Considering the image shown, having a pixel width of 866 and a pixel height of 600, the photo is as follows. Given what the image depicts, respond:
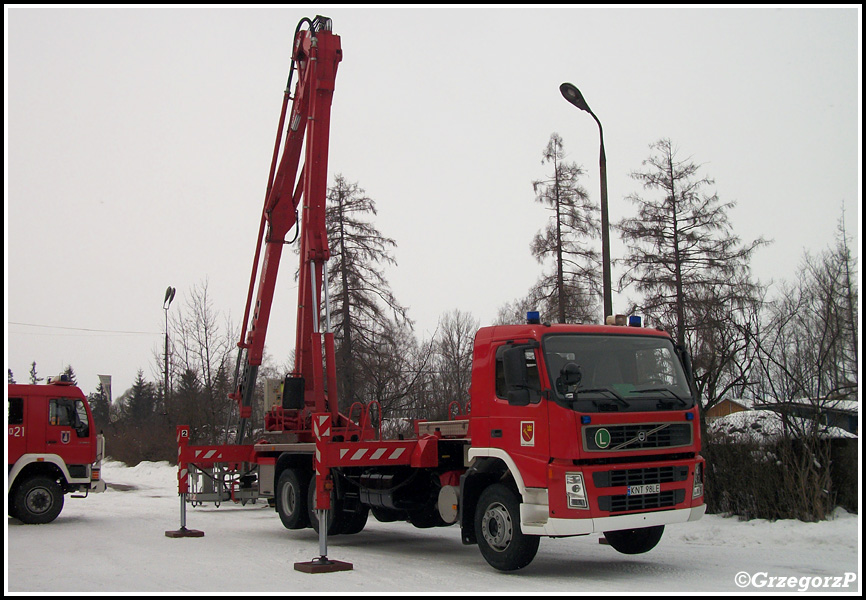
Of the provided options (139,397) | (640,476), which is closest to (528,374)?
(640,476)

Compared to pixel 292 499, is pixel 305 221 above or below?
above

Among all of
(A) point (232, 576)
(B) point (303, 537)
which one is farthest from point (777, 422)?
(A) point (232, 576)

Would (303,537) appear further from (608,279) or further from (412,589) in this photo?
(608,279)

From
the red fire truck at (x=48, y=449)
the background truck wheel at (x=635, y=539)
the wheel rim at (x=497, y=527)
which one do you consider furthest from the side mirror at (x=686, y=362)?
the red fire truck at (x=48, y=449)

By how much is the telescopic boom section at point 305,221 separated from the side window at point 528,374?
452cm

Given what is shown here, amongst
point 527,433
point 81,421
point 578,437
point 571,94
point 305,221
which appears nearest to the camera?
point 578,437

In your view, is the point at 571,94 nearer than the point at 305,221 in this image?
Yes

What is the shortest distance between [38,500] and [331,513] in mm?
6868

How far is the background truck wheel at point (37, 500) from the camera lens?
51.4 feet

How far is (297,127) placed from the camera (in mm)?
15539

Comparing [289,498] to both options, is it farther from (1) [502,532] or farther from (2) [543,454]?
(2) [543,454]

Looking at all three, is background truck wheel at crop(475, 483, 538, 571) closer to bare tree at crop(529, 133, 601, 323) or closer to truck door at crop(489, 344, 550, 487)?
truck door at crop(489, 344, 550, 487)

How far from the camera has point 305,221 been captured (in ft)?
46.4

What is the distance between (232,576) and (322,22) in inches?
385
